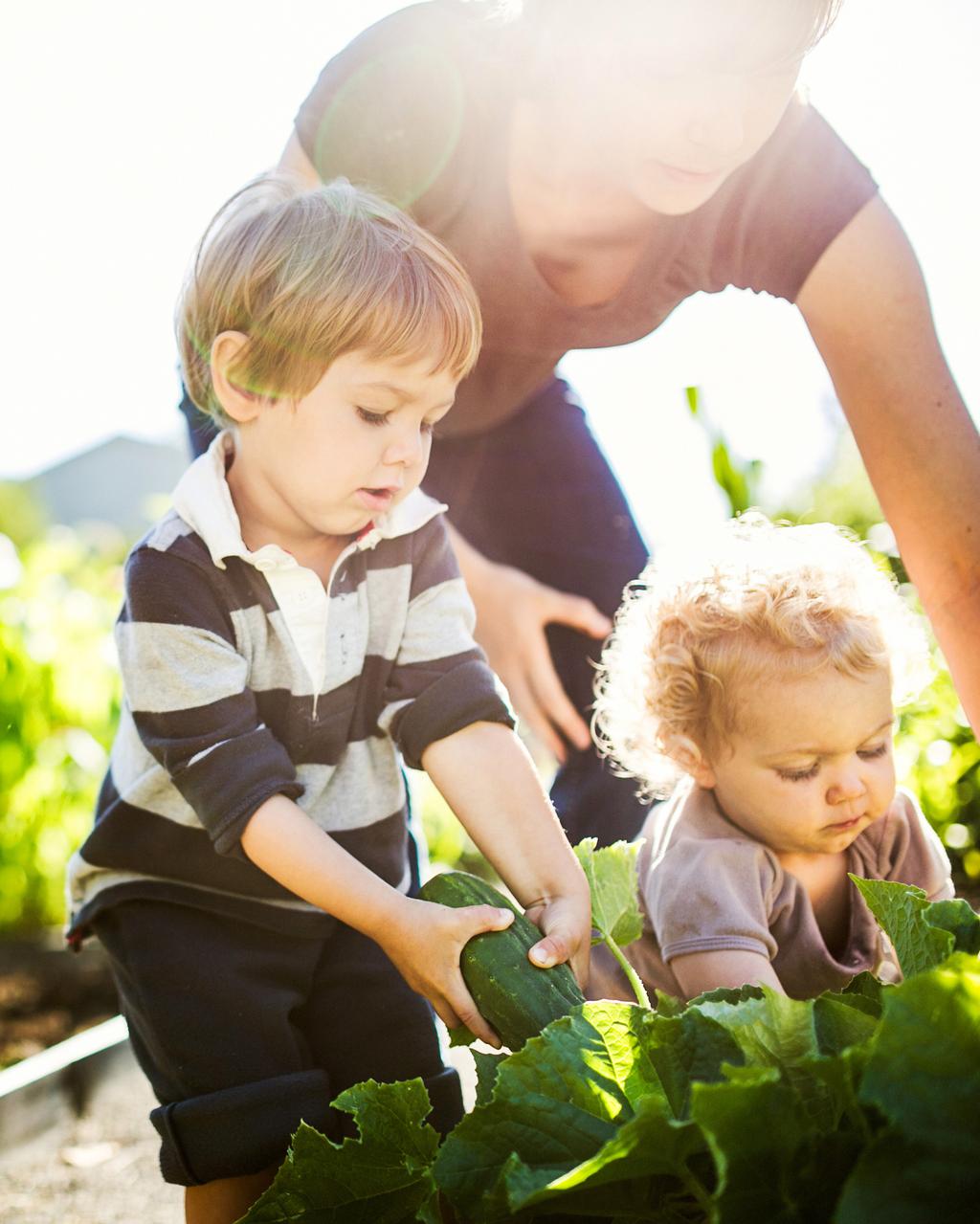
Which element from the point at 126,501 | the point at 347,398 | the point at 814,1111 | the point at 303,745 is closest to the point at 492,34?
the point at 347,398

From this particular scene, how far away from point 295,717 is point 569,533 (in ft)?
3.51

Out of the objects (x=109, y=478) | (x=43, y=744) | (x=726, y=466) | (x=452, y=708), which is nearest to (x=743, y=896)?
(x=452, y=708)

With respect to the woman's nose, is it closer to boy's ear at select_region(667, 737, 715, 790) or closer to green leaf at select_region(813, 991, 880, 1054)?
boy's ear at select_region(667, 737, 715, 790)

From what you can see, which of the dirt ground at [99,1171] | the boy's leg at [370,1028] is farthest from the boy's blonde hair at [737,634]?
the dirt ground at [99,1171]

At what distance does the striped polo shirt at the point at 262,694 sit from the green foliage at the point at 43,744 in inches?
79.5

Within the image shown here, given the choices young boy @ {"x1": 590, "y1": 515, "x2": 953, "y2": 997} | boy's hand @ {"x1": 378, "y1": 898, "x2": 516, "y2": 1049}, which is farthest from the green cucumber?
young boy @ {"x1": 590, "y1": 515, "x2": 953, "y2": 997}

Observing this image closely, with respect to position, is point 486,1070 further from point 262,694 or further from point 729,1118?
point 262,694

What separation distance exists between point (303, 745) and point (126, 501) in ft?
95.3

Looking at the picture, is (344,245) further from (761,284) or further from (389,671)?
(761,284)

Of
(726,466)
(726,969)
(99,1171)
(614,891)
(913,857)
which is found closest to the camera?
(614,891)

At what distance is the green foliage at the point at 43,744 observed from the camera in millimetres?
3621

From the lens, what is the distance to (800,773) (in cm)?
168

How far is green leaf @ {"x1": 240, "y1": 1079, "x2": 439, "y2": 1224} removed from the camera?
0.96 meters

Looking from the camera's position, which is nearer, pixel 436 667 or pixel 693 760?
pixel 436 667
